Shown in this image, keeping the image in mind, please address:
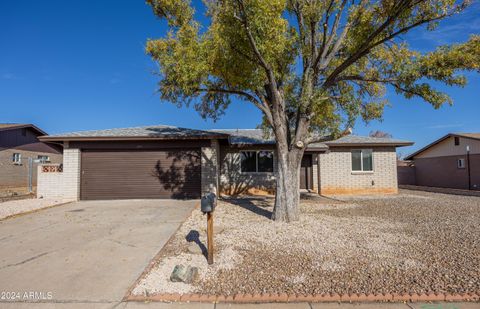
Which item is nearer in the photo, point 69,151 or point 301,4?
point 301,4

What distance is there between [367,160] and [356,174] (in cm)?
106

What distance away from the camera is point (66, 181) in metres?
12.1

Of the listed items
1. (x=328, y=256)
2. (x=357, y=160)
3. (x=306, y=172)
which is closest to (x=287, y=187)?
(x=328, y=256)

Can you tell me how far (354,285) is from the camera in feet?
11.7

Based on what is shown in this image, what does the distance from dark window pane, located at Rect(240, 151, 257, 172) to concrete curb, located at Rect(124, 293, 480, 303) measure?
11.1 metres

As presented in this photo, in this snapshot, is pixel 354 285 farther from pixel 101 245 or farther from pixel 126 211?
pixel 126 211

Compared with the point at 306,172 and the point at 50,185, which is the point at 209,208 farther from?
the point at 306,172

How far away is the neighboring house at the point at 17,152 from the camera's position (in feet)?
59.9

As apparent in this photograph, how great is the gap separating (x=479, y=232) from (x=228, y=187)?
10.1 m

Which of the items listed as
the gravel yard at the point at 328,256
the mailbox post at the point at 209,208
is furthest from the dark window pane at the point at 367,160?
the mailbox post at the point at 209,208

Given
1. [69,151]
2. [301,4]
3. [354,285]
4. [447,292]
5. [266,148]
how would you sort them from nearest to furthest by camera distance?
[447,292]
[354,285]
[301,4]
[69,151]
[266,148]

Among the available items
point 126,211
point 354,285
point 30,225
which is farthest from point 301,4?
point 30,225

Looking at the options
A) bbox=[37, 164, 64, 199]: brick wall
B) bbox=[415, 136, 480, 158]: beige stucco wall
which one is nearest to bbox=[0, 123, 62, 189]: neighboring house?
bbox=[37, 164, 64, 199]: brick wall

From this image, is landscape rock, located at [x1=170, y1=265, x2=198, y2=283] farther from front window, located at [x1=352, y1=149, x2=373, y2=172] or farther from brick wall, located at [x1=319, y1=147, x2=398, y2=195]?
front window, located at [x1=352, y1=149, x2=373, y2=172]
